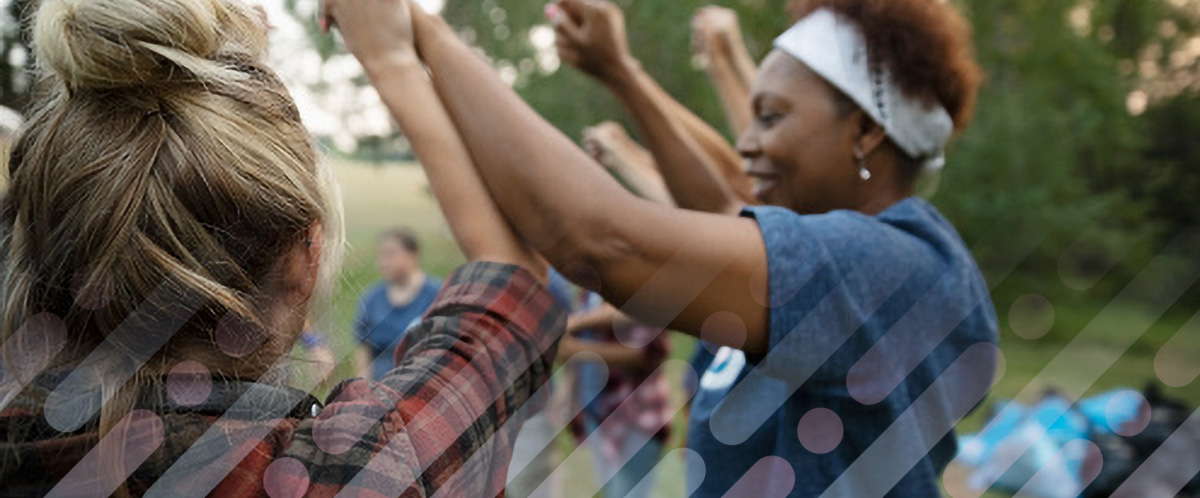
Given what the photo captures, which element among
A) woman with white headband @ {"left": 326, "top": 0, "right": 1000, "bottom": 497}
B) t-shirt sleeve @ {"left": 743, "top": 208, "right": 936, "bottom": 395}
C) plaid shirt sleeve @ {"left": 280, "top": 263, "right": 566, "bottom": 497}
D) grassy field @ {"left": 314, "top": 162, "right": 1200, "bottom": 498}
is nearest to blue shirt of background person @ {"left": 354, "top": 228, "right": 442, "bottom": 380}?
grassy field @ {"left": 314, "top": 162, "right": 1200, "bottom": 498}

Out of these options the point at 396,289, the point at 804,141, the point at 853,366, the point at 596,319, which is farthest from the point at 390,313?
the point at 853,366

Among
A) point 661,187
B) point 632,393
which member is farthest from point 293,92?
point 632,393

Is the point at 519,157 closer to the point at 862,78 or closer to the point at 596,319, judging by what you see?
the point at 862,78

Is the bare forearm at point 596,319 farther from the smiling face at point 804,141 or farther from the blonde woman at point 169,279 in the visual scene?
the blonde woman at point 169,279

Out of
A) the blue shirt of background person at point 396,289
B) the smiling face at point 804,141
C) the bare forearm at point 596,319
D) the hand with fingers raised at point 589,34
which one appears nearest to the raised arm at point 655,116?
the hand with fingers raised at point 589,34

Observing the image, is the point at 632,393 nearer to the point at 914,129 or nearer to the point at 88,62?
the point at 914,129

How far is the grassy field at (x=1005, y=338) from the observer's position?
1.24 metres

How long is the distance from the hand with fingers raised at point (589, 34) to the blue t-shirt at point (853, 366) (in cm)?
45

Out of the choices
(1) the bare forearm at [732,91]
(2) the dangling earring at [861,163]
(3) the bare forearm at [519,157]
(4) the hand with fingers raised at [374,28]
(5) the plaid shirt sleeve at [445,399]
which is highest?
(4) the hand with fingers raised at [374,28]

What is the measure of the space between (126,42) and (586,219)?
19.7 inches

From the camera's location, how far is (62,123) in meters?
0.93

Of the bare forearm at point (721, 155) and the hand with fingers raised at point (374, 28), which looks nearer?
the hand with fingers raised at point (374, 28)

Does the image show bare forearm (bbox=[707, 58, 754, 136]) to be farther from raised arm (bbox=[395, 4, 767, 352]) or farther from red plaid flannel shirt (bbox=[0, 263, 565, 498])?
red plaid flannel shirt (bbox=[0, 263, 565, 498])

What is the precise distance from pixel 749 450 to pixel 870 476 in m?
0.17
